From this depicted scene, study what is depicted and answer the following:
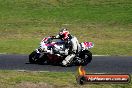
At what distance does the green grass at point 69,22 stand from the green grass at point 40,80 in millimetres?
6842

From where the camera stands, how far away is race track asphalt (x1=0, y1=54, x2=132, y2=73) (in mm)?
20078

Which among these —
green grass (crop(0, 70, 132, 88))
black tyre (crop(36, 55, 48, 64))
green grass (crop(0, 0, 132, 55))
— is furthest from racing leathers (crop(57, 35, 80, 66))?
green grass (crop(0, 0, 132, 55))

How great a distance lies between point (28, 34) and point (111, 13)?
45.5 feet

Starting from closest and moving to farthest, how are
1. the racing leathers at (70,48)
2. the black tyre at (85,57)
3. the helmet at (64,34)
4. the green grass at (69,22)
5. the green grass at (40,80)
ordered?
the green grass at (40,80)
the racing leathers at (70,48)
the helmet at (64,34)
the black tyre at (85,57)
the green grass at (69,22)

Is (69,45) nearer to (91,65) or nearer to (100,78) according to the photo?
(91,65)

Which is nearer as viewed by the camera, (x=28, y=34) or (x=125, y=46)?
(x=125, y=46)

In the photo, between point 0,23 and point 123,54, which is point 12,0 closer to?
point 0,23

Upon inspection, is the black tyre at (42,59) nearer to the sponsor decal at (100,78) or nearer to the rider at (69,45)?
the rider at (69,45)

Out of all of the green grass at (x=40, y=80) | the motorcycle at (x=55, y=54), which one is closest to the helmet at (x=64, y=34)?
the motorcycle at (x=55, y=54)

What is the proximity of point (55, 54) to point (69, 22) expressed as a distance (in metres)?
20.2

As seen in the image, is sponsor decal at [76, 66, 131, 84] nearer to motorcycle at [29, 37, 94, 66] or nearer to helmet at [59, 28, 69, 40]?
motorcycle at [29, 37, 94, 66]

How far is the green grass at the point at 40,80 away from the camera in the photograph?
1597 cm

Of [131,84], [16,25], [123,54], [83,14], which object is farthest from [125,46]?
[83,14]

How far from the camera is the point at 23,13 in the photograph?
149ft
